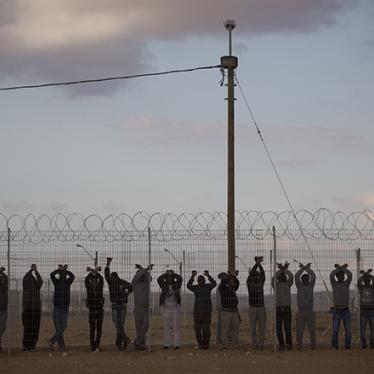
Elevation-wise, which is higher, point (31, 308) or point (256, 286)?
point (256, 286)

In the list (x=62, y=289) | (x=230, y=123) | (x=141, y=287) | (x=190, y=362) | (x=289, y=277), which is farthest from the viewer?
(x=230, y=123)

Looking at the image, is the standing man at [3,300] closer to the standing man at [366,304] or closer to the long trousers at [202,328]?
the long trousers at [202,328]

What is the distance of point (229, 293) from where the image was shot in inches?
638

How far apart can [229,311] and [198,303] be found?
614 mm

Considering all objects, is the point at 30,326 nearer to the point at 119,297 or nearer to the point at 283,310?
the point at 119,297

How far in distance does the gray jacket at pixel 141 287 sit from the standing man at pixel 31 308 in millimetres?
1816

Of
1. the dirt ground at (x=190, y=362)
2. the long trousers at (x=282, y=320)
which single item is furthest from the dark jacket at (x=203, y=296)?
the long trousers at (x=282, y=320)

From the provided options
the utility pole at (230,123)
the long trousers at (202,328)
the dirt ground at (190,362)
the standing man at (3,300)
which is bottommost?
the dirt ground at (190,362)

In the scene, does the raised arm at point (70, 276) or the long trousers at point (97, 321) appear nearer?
the long trousers at point (97, 321)

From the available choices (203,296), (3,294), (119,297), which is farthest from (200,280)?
(3,294)

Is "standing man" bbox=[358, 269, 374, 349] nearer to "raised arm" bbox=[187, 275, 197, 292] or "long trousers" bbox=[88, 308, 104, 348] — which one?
"raised arm" bbox=[187, 275, 197, 292]

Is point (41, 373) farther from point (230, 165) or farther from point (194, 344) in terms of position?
point (230, 165)

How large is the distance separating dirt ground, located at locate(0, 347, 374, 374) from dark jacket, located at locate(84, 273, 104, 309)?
35.7 inches

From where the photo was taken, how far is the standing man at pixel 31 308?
1602 cm
